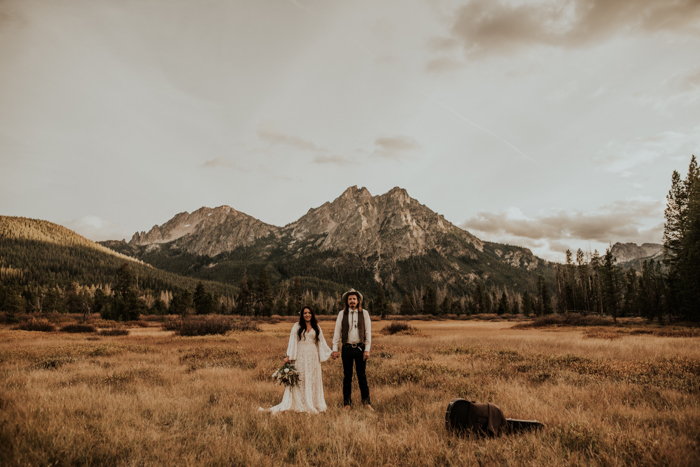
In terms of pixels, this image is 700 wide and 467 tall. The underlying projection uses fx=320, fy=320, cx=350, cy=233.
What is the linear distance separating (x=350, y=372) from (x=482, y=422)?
3.36 metres

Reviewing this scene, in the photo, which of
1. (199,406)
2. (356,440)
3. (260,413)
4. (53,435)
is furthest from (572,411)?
(53,435)

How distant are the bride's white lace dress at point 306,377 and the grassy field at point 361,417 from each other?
62cm

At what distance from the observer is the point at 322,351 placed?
8219 mm

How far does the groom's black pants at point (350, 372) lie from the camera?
7.84 m

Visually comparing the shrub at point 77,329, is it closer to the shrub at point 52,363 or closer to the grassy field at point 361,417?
the shrub at point 52,363

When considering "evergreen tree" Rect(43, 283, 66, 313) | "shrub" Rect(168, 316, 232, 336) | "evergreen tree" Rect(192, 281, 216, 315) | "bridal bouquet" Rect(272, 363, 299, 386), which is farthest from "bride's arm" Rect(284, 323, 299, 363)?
"evergreen tree" Rect(43, 283, 66, 313)

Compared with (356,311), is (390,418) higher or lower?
lower

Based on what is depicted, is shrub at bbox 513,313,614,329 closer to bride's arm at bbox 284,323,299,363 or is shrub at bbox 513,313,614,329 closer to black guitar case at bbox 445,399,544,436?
black guitar case at bbox 445,399,544,436

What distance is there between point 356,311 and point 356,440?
339 cm

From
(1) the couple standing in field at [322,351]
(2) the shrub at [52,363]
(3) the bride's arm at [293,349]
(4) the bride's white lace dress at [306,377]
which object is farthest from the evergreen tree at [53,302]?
(1) the couple standing in field at [322,351]

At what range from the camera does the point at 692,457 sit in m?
4.04

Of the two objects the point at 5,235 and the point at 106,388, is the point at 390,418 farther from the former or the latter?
the point at 5,235

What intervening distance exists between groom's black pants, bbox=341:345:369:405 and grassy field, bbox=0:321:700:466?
0.47 m

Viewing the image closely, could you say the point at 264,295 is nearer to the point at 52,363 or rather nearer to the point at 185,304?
the point at 185,304
